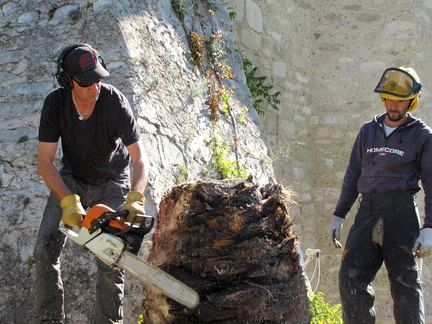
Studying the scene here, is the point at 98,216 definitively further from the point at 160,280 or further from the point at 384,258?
the point at 384,258

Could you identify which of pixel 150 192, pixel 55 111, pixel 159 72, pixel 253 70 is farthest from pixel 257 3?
pixel 55 111

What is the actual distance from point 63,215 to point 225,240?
0.82 metres

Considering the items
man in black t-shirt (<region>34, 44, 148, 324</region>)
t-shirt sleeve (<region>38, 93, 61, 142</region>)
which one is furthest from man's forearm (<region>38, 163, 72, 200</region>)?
t-shirt sleeve (<region>38, 93, 61, 142</region>)

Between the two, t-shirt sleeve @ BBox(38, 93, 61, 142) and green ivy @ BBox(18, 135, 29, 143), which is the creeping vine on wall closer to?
green ivy @ BBox(18, 135, 29, 143)

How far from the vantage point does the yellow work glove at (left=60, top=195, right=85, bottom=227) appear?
344cm

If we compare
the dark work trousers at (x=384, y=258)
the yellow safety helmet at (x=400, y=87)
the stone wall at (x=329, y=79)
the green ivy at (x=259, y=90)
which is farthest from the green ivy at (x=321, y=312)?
the green ivy at (x=259, y=90)

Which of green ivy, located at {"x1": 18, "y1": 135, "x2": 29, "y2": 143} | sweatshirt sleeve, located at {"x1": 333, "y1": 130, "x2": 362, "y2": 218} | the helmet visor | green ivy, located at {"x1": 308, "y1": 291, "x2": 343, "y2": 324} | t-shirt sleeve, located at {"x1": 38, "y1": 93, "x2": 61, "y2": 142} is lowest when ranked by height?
green ivy, located at {"x1": 308, "y1": 291, "x2": 343, "y2": 324}

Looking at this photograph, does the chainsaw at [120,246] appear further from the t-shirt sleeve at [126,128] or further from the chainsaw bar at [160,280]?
the t-shirt sleeve at [126,128]

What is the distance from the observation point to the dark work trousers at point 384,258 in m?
4.15

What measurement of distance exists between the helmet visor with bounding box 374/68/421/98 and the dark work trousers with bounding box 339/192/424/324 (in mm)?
617

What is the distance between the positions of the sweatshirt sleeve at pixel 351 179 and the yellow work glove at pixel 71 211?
77.0 inches

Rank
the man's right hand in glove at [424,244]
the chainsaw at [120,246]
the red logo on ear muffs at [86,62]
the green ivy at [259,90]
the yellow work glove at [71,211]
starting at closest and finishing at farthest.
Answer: the chainsaw at [120,246]
the yellow work glove at [71,211]
the red logo on ear muffs at [86,62]
the man's right hand in glove at [424,244]
the green ivy at [259,90]

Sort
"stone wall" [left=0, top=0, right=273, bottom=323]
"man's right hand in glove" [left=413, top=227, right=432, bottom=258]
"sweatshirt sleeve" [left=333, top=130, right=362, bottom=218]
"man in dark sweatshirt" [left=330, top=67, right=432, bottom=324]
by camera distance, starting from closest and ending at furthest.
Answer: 1. "man's right hand in glove" [left=413, top=227, right=432, bottom=258]
2. "man in dark sweatshirt" [left=330, top=67, right=432, bottom=324]
3. "stone wall" [left=0, top=0, right=273, bottom=323]
4. "sweatshirt sleeve" [left=333, top=130, right=362, bottom=218]

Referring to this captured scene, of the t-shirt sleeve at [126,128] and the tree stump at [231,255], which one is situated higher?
the t-shirt sleeve at [126,128]
